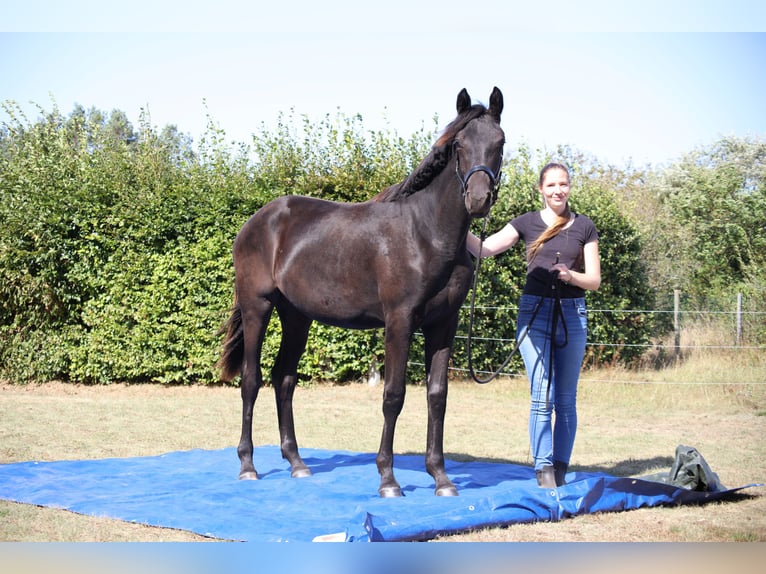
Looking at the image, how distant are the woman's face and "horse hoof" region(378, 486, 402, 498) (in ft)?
6.77

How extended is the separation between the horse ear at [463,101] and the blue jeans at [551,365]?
51.7 inches

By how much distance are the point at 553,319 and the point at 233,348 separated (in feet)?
8.86

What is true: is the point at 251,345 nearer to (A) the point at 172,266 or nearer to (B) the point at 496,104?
(B) the point at 496,104

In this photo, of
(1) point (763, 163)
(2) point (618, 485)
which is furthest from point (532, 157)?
(1) point (763, 163)

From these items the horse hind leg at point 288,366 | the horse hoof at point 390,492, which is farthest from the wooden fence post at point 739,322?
the horse hoof at point 390,492

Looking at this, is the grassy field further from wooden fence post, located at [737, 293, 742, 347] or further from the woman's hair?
the woman's hair

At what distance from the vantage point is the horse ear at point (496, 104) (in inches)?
180

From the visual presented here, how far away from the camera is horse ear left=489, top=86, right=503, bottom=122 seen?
4.57 metres

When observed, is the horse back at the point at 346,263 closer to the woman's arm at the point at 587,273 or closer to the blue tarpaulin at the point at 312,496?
the woman's arm at the point at 587,273

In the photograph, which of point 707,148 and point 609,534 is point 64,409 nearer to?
point 609,534

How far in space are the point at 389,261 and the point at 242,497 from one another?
1.80 m

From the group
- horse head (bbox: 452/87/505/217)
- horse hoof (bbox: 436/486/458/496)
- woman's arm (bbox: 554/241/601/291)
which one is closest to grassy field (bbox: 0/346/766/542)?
horse hoof (bbox: 436/486/458/496)

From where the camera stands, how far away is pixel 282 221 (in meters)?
5.77

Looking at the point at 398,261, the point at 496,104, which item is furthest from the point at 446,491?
the point at 496,104
